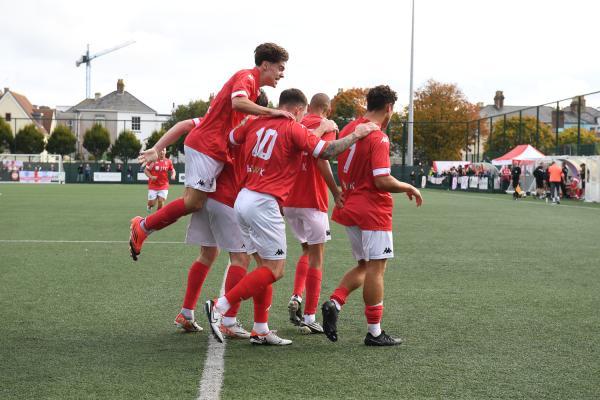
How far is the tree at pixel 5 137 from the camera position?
240ft

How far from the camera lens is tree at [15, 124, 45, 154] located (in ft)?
242

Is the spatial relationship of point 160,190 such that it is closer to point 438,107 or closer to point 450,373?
point 450,373

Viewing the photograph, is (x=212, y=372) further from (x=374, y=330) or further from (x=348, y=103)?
(x=348, y=103)

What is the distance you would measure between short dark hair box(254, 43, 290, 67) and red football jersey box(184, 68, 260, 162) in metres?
0.13

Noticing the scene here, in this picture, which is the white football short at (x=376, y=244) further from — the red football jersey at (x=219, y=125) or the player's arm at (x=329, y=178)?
the red football jersey at (x=219, y=125)

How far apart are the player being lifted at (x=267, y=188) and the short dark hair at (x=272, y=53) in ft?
1.75

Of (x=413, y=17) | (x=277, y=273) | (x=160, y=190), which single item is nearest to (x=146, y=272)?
(x=277, y=273)

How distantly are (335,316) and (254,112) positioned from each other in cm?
165

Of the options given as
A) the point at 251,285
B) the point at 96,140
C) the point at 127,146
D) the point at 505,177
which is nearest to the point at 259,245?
the point at 251,285

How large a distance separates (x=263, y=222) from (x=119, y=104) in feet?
333

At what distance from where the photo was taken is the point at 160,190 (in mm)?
20484

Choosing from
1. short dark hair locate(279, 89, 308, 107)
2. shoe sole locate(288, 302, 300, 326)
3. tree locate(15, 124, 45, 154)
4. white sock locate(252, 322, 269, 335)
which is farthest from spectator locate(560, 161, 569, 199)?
tree locate(15, 124, 45, 154)

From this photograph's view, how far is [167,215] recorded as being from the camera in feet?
19.9

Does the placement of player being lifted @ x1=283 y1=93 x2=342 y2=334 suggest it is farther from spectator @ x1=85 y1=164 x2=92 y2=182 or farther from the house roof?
the house roof
